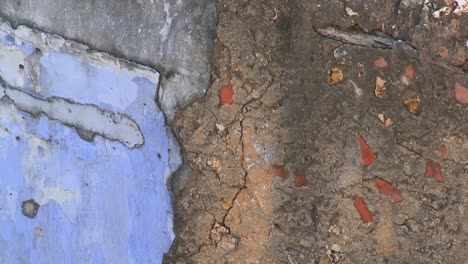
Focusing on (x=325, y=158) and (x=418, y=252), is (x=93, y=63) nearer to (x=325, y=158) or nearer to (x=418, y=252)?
(x=325, y=158)

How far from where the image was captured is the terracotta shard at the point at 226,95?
2.60 meters

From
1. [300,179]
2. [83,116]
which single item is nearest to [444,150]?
[300,179]

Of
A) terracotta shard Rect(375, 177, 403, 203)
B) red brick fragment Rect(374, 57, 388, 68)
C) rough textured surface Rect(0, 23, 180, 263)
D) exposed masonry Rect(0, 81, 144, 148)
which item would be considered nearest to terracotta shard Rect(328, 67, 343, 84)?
red brick fragment Rect(374, 57, 388, 68)

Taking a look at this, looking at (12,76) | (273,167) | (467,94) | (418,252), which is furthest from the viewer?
(12,76)

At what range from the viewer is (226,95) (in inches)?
103

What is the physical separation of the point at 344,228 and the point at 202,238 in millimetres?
A: 436

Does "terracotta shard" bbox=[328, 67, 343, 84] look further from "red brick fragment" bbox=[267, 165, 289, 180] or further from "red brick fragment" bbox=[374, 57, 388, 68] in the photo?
"red brick fragment" bbox=[267, 165, 289, 180]

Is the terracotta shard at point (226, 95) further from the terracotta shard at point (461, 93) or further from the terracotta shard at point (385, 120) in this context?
the terracotta shard at point (461, 93)

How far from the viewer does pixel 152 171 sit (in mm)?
2818

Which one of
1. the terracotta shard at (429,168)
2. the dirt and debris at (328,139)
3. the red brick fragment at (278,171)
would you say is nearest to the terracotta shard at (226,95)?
the dirt and debris at (328,139)

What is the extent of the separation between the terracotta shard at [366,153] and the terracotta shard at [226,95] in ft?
1.22

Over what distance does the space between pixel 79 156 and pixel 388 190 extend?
3.42 feet

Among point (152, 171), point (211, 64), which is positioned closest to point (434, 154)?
point (211, 64)

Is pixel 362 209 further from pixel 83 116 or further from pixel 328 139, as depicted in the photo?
pixel 83 116
